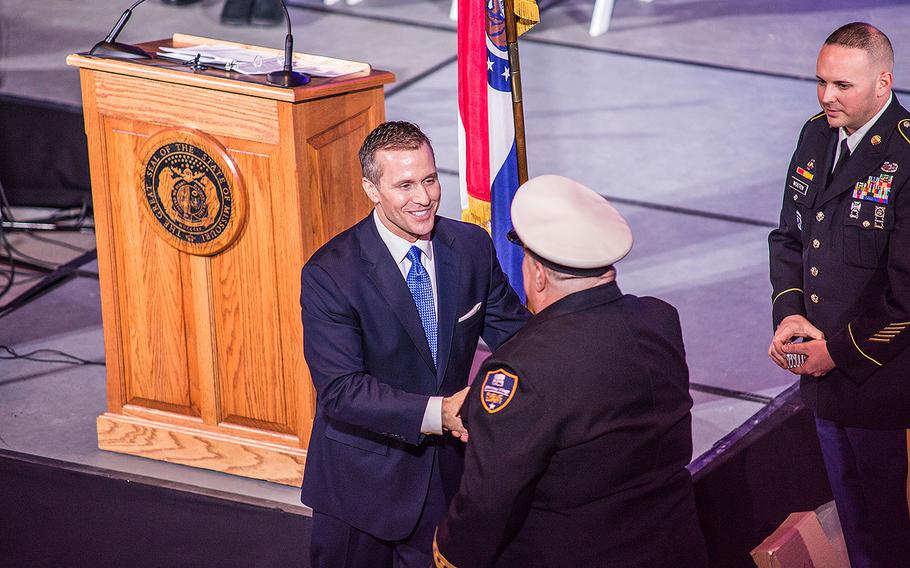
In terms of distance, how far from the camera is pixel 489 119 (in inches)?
170

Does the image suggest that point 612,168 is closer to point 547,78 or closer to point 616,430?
point 547,78

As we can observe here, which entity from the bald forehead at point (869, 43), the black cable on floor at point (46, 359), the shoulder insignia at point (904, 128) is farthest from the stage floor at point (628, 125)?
the bald forehead at point (869, 43)

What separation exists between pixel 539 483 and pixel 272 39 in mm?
7332

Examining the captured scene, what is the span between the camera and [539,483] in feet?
8.03

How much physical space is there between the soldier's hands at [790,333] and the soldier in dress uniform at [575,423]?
878 mm

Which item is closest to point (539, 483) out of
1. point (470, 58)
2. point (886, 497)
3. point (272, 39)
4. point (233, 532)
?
point (886, 497)

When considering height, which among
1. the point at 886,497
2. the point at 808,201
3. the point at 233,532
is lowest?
the point at 233,532

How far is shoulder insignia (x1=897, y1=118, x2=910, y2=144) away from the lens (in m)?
3.09

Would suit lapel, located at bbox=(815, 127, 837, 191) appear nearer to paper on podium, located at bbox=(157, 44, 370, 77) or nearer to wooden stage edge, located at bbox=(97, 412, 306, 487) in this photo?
paper on podium, located at bbox=(157, 44, 370, 77)

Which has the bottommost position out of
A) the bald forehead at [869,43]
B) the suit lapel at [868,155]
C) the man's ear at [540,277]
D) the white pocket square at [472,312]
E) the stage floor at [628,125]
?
the stage floor at [628,125]

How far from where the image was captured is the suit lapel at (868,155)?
3.11 metres

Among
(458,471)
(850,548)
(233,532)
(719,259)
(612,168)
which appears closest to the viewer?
(458,471)

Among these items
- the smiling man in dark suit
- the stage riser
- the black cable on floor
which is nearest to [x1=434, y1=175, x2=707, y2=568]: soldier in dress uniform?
the smiling man in dark suit

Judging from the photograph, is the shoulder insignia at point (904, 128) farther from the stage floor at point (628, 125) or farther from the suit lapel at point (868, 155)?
the stage floor at point (628, 125)
